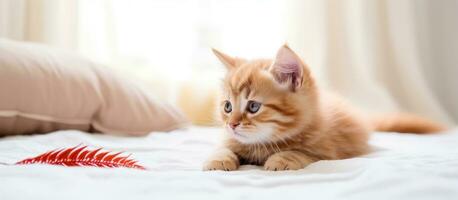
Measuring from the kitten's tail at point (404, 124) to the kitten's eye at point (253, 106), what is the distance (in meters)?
0.79

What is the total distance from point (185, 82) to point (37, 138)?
106 cm

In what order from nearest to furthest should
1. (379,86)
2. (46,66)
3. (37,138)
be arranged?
(37,138) < (46,66) < (379,86)

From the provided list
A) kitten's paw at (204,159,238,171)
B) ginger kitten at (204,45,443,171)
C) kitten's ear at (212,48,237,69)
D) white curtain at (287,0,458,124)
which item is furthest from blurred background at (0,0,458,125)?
kitten's paw at (204,159,238,171)

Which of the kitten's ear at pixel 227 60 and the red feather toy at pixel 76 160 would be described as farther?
the kitten's ear at pixel 227 60

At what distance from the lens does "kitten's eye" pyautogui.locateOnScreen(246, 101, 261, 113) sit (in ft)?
3.33

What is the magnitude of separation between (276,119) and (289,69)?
0.12 m

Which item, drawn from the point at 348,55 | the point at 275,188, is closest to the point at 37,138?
the point at 275,188

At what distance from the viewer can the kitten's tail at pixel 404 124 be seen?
5.27 feet

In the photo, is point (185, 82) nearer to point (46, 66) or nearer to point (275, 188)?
point (46, 66)

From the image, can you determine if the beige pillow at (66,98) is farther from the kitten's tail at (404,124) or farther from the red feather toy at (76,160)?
the kitten's tail at (404,124)

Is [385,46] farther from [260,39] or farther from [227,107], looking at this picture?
[227,107]

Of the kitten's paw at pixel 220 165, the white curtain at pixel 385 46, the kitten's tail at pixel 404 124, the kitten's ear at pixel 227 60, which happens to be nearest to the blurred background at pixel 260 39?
the white curtain at pixel 385 46

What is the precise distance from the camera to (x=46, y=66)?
58.5 inches

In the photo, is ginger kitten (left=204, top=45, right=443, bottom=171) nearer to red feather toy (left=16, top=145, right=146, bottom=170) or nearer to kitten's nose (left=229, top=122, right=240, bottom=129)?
kitten's nose (left=229, top=122, right=240, bottom=129)
